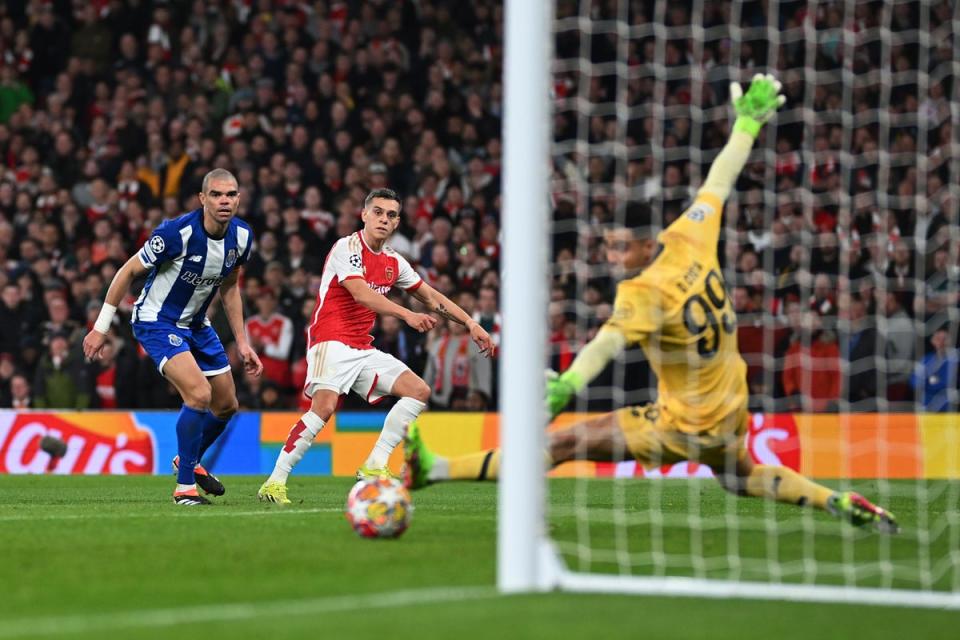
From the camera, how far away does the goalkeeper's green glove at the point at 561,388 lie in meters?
7.00

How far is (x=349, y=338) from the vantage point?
1119 cm

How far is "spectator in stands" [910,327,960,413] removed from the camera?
535 inches

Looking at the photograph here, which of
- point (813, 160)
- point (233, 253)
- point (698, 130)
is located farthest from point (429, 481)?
point (698, 130)

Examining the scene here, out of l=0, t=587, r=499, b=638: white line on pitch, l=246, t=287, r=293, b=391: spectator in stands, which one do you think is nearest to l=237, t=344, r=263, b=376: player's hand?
l=0, t=587, r=499, b=638: white line on pitch

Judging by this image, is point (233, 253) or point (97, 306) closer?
point (233, 253)

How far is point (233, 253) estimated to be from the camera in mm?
10484

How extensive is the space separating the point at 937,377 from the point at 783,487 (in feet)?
21.5

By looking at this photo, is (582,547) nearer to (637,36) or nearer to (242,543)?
(242,543)

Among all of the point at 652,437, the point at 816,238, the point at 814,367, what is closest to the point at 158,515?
the point at 652,437

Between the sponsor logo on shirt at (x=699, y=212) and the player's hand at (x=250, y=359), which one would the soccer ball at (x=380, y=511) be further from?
the player's hand at (x=250, y=359)

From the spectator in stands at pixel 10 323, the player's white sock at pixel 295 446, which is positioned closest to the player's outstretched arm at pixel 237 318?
the player's white sock at pixel 295 446

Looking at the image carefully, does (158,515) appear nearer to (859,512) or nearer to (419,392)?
(419,392)

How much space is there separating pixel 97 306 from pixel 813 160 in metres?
8.18

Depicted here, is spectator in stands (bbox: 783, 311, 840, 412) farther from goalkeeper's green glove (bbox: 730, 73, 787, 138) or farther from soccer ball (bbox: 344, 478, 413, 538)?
soccer ball (bbox: 344, 478, 413, 538)
